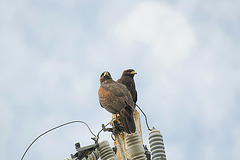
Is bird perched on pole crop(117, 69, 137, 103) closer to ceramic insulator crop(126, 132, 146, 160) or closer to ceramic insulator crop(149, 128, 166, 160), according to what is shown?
Answer: ceramic insulator crop(149, 128, 166, 160)

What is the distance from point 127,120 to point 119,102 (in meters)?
0.90

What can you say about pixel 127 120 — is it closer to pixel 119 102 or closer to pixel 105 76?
pixel 119 102

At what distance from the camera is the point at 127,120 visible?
5.23m

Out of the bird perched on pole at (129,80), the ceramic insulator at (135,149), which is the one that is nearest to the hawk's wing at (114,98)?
the ceramic insulator at (135,149)

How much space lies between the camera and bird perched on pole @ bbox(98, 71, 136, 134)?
17.2ft

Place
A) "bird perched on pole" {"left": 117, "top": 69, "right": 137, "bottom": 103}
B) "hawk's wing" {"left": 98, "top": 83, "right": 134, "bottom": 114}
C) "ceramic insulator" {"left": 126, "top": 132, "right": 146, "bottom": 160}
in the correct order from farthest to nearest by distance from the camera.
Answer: "bird perched on pole" {"left": 117, "top": 69, "right": 137, "bottom": 103}
"hawk's wing" {"left": 98, "top": 83, "right": 134, "bottom": 114}
"ceramic insulator" {"left": 126, "top": 132, "right": 146, "bottom": 160}

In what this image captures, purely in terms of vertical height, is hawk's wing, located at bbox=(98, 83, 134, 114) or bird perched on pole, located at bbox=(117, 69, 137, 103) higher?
bird perched on pole, located at bbox=(117, 69, 137, 103)

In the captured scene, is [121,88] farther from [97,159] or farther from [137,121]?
[97,159]

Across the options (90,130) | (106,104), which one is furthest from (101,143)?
(106,104)

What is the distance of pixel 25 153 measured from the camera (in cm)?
482

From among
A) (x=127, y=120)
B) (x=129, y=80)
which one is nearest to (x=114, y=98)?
(x=127, y=120)

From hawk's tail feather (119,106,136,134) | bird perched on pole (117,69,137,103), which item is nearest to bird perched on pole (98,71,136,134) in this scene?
hawk's tail feather (119,106,136,134)

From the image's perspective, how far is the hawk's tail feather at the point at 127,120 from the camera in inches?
188

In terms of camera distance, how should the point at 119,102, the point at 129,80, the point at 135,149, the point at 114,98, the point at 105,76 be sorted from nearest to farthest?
the point at 135,149 < the point at 119,102 < the point at 114,98 < the point at 105,76 < the point at 129,80
